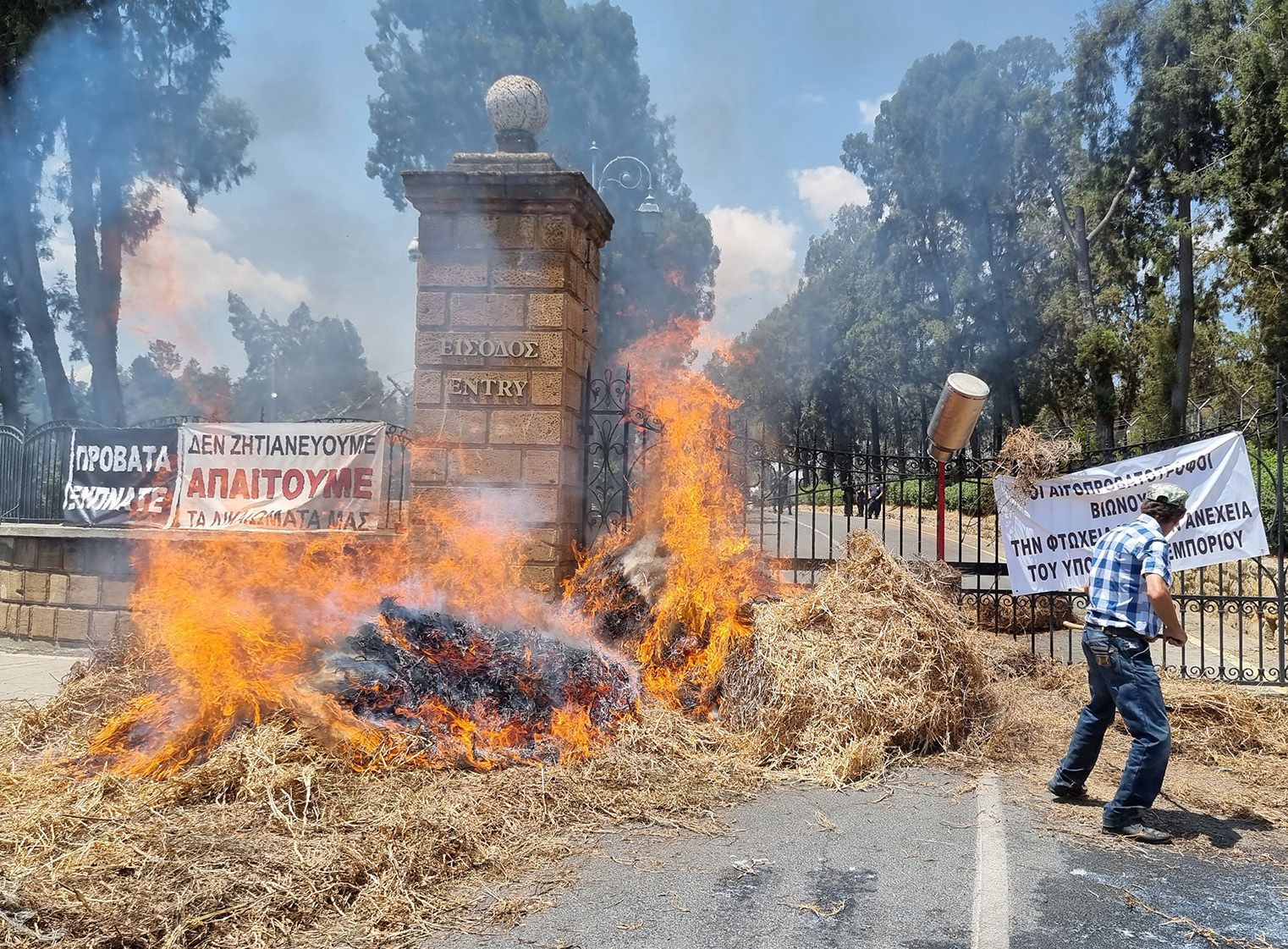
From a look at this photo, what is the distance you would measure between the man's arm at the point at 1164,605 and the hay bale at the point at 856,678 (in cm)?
152

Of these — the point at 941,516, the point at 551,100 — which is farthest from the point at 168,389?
the point at 941,516

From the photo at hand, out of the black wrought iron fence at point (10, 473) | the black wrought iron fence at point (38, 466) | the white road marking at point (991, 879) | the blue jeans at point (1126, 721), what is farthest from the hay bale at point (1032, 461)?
the black wrought iron fence at point (10, 473)

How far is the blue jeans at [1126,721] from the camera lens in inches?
175

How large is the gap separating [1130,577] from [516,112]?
20.5 feet

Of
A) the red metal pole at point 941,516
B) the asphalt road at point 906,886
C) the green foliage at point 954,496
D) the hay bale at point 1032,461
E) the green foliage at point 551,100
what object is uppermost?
the green foliage at point 551,100

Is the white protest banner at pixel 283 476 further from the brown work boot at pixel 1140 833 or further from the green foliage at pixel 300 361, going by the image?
the green foliage at pixel 300 361

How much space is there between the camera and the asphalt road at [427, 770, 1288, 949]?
3.40 m

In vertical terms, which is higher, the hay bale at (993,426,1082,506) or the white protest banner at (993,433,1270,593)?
the hay bale at (993,426,1082,506)

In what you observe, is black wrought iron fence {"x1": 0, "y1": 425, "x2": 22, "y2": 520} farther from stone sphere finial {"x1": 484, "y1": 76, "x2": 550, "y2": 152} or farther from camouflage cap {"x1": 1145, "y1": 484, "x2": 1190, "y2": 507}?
camouflage cap {"x1": 1145, "y1": 484, "x2": 1190, "y2": 507}

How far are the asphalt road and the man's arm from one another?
104cm

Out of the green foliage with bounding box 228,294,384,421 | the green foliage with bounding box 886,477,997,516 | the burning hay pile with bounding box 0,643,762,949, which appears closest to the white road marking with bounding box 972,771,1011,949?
the burning hay pile with bounding box 0,643,762,949

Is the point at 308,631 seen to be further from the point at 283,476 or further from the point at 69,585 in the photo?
the point at 69,585

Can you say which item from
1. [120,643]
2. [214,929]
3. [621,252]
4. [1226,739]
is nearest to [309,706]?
[214,929]

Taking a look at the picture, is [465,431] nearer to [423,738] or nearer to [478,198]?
[478,198]
